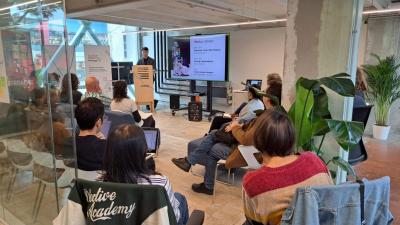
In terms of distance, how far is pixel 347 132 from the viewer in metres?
2.08

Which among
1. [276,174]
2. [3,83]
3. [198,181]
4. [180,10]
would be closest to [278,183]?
[276,174]

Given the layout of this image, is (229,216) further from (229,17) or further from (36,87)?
(229,17)

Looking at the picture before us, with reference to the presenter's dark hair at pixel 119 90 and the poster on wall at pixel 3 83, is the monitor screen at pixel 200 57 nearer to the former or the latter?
the presenter's dark hair at pixel 119 90

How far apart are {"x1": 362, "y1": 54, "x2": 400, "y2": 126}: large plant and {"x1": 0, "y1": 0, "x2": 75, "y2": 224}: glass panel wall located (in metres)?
5.04

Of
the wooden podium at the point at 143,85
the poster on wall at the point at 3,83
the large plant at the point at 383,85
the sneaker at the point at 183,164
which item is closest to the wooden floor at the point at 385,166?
the large plant at the point at 383,85

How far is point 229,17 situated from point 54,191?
6.63 meters

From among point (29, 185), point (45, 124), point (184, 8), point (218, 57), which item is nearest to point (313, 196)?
point (45, 124)

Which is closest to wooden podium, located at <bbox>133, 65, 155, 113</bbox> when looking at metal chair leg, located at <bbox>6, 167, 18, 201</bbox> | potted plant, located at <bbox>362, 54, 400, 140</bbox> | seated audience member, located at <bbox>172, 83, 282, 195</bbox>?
seated audience member, located at <bbox>172, 83, 282, 195</bbox>

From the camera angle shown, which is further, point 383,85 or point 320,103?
point 383,85

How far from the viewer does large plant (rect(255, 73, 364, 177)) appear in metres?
→ 2.08

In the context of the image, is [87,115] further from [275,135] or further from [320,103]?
[320,103]

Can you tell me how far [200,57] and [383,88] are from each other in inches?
174

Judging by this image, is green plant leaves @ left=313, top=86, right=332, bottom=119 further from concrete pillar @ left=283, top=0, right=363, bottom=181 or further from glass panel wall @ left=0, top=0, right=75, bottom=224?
glass panel wall @ left=0, top=0, right=75, bottom=224

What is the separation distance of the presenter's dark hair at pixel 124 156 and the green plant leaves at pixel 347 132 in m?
1.42
